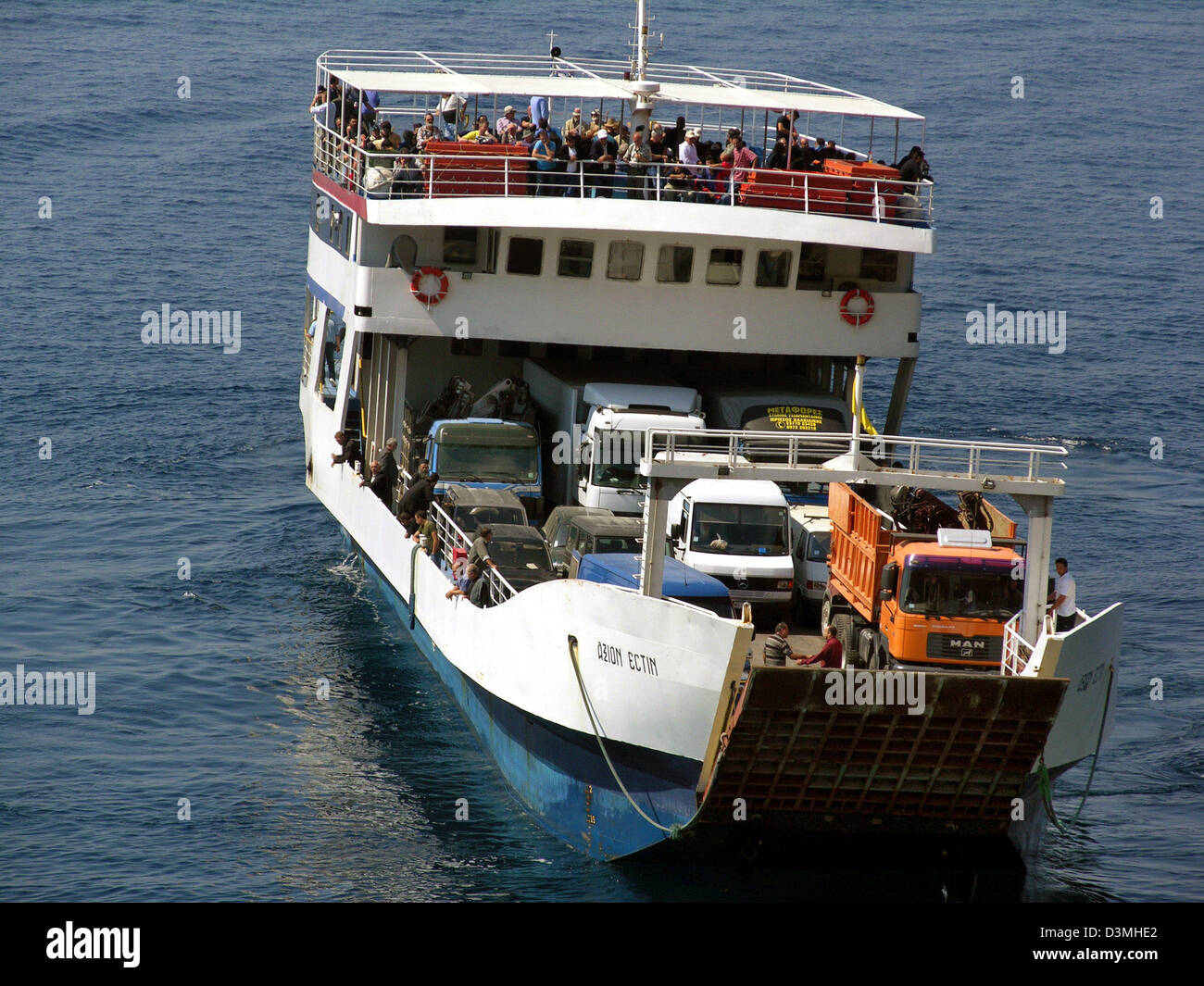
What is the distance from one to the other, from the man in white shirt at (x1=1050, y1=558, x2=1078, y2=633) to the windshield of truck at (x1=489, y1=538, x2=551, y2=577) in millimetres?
7361

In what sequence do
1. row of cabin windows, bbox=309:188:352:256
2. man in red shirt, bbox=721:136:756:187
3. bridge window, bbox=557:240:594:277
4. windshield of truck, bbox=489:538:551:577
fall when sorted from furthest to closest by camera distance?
row of cabin windows, bbox=309:188:352:256 < bridge window, bbox=557:240:594:277 < man in red shirt, bbox=721:136:756:187 < windshield of truck, bbox=489:538:551:577

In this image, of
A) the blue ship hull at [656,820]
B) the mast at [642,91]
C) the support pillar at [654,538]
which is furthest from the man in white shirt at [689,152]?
the support pillar at [654,538]

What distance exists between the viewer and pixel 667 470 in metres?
19.2

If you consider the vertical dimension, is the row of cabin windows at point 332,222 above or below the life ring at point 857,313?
above

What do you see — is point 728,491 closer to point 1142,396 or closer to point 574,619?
point 574,619

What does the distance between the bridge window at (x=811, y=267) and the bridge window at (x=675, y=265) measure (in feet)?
6.14

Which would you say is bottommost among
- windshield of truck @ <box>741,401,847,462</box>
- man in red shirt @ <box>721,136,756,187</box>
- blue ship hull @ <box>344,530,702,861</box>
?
blue ship hull @ <box>344,530,702,861</box>

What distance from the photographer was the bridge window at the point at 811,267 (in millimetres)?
29406

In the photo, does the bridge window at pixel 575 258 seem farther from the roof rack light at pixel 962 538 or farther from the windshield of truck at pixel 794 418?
the roof rack light at pixel 962 538

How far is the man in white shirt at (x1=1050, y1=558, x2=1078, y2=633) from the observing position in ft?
69.1

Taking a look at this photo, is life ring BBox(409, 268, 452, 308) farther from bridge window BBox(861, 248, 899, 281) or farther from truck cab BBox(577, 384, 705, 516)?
bridge window BBox(861, 248, 899, 281)

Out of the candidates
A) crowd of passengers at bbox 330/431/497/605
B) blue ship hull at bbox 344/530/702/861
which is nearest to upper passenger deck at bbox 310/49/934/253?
crowd of passengers at bbox 330/431/497/605
